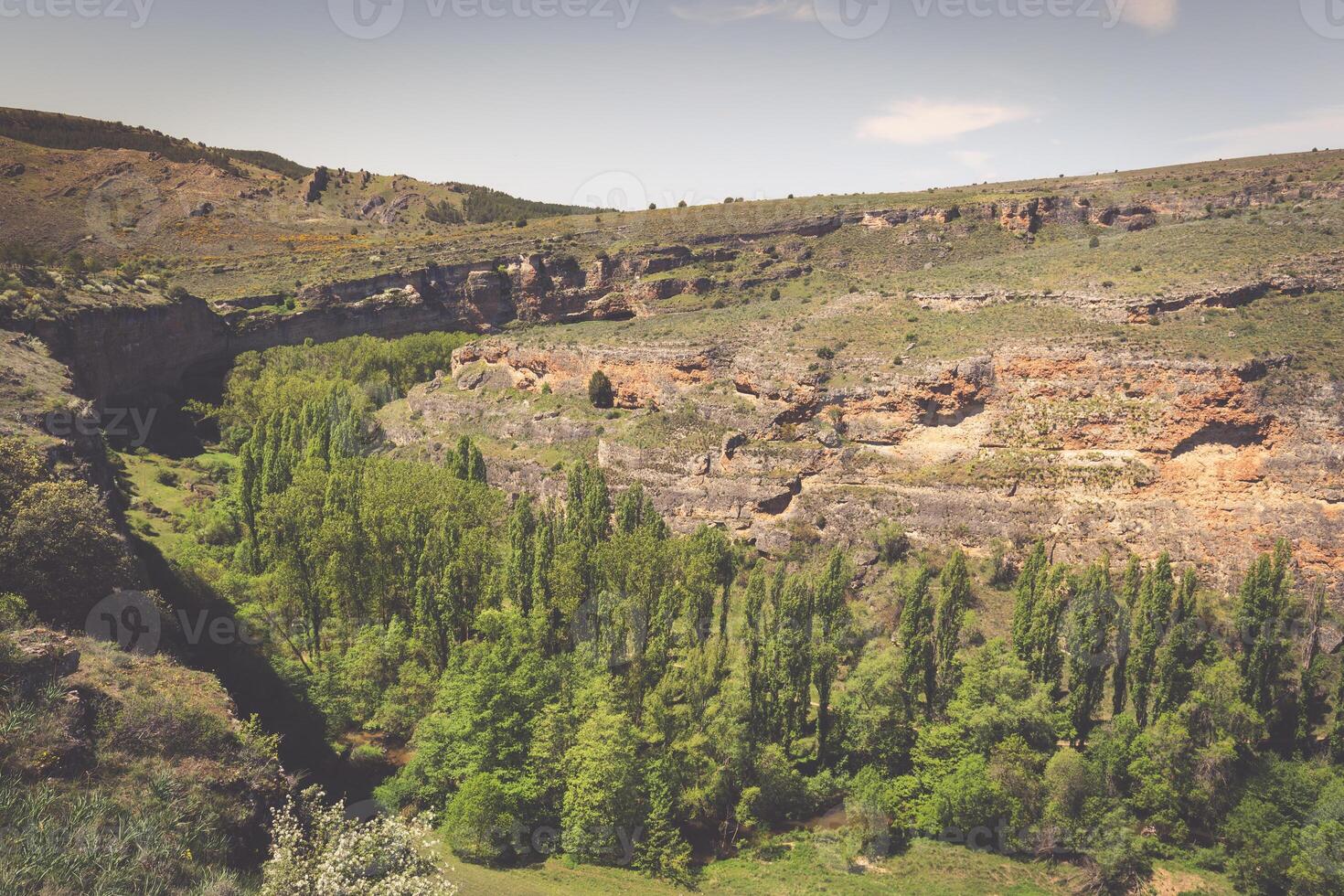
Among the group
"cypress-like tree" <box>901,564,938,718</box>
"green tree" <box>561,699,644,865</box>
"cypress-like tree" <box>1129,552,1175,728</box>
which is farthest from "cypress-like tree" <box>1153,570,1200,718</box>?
"green tree" <box>561,699,644,865</box>

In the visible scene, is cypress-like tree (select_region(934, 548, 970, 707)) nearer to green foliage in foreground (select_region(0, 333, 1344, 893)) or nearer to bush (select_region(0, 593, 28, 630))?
green foliage in foreground (select_region(0, 333, 1344, 893))

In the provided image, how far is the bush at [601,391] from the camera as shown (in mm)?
68125

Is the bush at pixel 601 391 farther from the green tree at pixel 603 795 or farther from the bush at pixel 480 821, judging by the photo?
the bush at pixel 480 821

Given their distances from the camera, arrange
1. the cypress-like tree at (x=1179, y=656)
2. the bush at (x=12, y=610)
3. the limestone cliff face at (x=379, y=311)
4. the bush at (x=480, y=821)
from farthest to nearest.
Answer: the limestone cliff face at (x=379, y=311) → the cypress-like tree at (x=1179, y=656) → the bush at (x=480, y=821) → the bush at (x=12, y=610)

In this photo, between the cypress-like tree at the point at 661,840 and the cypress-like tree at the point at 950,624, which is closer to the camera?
the cypress-like tree at the point at 661,840

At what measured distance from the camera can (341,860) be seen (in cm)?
1700

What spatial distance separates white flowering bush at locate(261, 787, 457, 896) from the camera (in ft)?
54.8

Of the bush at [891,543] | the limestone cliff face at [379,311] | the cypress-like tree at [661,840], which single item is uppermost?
the limestone cliff face at [379,311]

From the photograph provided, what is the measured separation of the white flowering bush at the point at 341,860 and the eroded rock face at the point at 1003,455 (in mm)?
37448

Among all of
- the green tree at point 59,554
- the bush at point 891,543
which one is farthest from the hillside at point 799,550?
the bush at point 891,543

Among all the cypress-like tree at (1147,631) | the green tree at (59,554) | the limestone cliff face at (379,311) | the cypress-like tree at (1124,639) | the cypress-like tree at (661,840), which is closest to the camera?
the green tree at (59,554)

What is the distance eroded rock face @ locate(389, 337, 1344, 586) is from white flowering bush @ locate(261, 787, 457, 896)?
37.4 meters

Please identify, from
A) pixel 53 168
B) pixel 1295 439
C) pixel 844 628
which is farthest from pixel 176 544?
pixel 53 168

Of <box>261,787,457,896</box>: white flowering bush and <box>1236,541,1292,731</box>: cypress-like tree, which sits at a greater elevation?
<box>261,787,457,896</box>: white flowering bush
